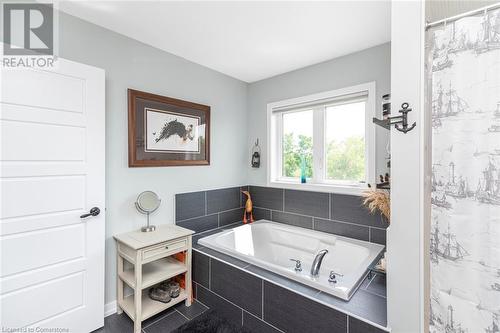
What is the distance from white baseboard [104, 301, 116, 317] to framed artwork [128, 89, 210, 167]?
1225mm

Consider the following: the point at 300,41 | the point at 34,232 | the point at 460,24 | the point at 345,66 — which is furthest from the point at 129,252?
the point at 345,66

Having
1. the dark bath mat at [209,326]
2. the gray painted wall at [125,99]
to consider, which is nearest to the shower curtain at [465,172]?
the dark bath mat at [209,326]

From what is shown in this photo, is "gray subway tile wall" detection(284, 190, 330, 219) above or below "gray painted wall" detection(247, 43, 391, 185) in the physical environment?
below

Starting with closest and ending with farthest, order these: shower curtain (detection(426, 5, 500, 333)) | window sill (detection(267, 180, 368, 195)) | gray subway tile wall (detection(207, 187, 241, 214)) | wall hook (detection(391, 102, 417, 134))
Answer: shower curtain (detection(426, 5, 500, 333))
wall hook (detection(391, 102, 417, 134))
window sill (detection(267, 180, 368, 195))
gray subway tile wall (detection(207, 187, 241, 214))

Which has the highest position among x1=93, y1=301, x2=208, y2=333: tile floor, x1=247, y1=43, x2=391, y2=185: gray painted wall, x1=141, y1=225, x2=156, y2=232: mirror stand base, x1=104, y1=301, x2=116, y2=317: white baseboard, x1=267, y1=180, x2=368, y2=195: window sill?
x1=247, y1=43, x2=391, y2=185: gray painted wall

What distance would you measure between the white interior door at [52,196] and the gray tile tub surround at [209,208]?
0.83m

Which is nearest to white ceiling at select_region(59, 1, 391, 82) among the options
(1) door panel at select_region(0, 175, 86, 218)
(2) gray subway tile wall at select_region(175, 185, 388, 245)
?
(1) door panel at select_region(0, 175, 86, 218)

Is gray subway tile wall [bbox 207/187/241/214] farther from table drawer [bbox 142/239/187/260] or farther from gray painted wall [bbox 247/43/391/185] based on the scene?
table drawer [bbox 142/239/187/260]

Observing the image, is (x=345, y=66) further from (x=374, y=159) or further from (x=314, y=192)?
(x=314, y=192)

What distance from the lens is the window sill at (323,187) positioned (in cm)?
241

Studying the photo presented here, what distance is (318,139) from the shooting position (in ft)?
9.23

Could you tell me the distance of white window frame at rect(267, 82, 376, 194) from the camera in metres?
2.34

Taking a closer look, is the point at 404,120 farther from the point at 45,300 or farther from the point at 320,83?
the point at 45,300

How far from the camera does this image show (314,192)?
2.69 metres
